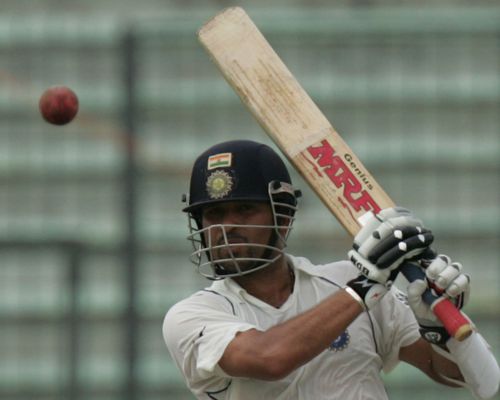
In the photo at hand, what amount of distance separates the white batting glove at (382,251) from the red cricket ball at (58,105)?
144 cm

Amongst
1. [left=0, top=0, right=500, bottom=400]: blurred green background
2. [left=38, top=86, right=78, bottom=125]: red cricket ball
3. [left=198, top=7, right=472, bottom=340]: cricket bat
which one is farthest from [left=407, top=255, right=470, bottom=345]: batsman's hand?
[left=0, top=0, right=500, bottom=400]: blurred green background

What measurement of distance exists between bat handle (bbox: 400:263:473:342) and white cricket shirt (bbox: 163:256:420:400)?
315 millimetres

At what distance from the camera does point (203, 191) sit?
4.18 m

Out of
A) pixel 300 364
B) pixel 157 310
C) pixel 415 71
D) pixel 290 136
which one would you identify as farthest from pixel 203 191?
pixel 415 71

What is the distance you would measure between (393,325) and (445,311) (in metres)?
0.40

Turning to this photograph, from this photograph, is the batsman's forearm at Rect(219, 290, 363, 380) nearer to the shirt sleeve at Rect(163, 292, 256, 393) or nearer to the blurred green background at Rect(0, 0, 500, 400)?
the shirt sleeve at Rect(163, 292, 256, 393)

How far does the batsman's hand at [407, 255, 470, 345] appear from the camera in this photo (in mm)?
3809

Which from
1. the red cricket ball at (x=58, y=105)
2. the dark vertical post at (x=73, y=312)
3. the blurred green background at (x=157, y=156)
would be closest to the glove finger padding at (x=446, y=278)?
the red cricket ball at (x=58, y=105)

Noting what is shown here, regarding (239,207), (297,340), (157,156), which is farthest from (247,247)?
(157,156)

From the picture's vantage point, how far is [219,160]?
4.21 m

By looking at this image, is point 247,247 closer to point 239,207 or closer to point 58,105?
point 239,207

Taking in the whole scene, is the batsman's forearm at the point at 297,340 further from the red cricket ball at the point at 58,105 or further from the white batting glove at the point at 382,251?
the red cricket ball at the point at 58,105

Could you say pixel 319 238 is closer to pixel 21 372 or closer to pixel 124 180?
pixel 124 180

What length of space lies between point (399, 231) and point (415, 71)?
11.5ft
